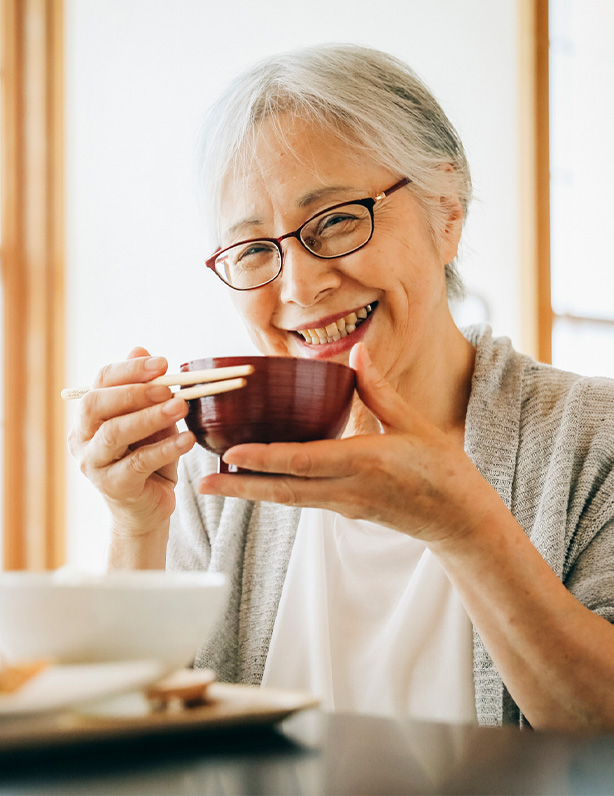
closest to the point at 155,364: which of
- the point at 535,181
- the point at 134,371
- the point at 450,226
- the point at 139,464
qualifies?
the point at 134,371

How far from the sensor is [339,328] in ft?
4.56

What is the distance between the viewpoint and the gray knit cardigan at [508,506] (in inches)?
47.4

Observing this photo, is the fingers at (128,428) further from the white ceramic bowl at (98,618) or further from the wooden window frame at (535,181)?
the wooden window frame at (535,181)

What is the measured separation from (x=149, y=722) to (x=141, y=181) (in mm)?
3398

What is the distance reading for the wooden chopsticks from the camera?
0.82m

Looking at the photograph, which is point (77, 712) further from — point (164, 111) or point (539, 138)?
point (539, 138)

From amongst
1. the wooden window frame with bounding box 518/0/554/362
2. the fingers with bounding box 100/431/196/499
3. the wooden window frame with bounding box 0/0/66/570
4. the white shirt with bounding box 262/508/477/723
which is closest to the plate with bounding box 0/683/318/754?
the fingers with bounding box 100/431/196/499

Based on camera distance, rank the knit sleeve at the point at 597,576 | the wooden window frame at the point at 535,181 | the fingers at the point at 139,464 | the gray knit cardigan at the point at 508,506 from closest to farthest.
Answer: the fingers at the point at 139,464
the knit sleeve at the point at 597,576
the gray knit cardigan at the point at 508,506
the wooden window frame at the point at 535,181

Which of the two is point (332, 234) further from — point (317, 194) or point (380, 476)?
point (380, 476)

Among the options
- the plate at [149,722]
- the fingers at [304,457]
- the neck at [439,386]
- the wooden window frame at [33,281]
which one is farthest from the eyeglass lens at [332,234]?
the wooden window frame at [33,281]

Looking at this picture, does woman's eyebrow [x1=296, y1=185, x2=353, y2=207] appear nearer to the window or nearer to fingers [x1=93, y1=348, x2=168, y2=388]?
fingers [x1=93, y1=348, x2=168, y2=388]

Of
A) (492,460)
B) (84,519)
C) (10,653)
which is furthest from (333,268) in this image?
(84,519)

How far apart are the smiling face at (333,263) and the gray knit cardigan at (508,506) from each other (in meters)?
0.18

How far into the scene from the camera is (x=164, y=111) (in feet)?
12.0
